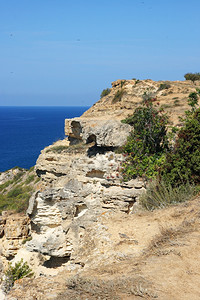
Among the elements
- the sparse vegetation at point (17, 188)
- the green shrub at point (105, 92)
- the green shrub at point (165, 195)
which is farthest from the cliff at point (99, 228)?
the green shrub at point (105, 92)

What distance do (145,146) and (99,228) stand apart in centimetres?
615

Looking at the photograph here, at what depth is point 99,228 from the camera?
851 cm

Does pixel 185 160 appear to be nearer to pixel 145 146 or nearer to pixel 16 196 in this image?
pixel 145 146

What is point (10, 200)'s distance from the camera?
2478 centimetres

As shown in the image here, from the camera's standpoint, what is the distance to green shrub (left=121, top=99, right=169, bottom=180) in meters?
12.5

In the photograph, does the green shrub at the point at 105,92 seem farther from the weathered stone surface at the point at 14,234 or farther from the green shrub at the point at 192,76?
the weathered stone surface at the point at 14,234

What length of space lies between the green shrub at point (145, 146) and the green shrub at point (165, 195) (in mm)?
1684

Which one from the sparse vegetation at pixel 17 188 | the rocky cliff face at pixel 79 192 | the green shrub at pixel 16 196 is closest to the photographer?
the rocky cliff face at pixel 79 192

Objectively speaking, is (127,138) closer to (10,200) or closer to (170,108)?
(170,108)

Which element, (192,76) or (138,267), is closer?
(138,267)

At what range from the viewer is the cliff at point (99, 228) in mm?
4933

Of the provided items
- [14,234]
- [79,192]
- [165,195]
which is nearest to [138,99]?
[79,192]

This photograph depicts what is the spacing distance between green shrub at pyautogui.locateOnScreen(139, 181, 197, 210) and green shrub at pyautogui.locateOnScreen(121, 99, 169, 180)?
1.68 metres

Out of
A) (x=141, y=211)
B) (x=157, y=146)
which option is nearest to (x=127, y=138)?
(x=157, y=146)
